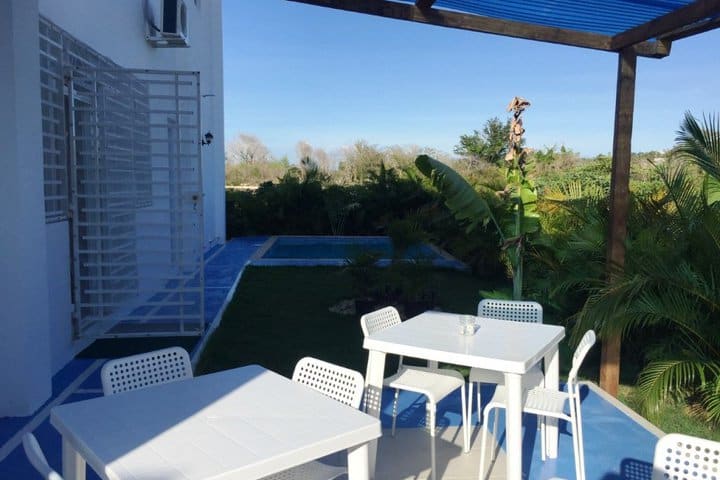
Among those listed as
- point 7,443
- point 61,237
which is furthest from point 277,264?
point 7,443

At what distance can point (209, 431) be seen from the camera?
243 centimetres

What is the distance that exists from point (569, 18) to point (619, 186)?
159cm

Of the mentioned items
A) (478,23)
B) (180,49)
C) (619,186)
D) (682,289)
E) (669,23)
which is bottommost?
(682,289)

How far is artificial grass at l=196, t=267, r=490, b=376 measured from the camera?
6723 mm

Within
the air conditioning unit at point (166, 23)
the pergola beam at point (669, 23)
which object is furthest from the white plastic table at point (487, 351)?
the air conditioning unit at point (166, 23)

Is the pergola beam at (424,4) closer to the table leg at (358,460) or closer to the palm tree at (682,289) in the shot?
the palm tree at (682,289)

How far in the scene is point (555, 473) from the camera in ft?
13.5

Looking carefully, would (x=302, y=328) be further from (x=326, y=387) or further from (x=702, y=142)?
(x=702, y=142)

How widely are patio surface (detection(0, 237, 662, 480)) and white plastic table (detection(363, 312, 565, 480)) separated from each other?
336mm

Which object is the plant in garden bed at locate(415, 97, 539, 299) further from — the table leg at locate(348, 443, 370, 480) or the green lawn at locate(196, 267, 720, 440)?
the table leg at locate(348, 443, 370, 480)

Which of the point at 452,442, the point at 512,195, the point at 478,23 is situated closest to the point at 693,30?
the point at 478,23

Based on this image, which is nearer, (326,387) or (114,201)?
(326,387)

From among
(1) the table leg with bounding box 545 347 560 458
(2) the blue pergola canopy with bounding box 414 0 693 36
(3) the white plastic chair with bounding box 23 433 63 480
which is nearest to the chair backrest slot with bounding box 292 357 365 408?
(3) the white plastic chair with bounding box 23 433 63 480

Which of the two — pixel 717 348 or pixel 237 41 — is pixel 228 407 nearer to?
pixel 717 348
